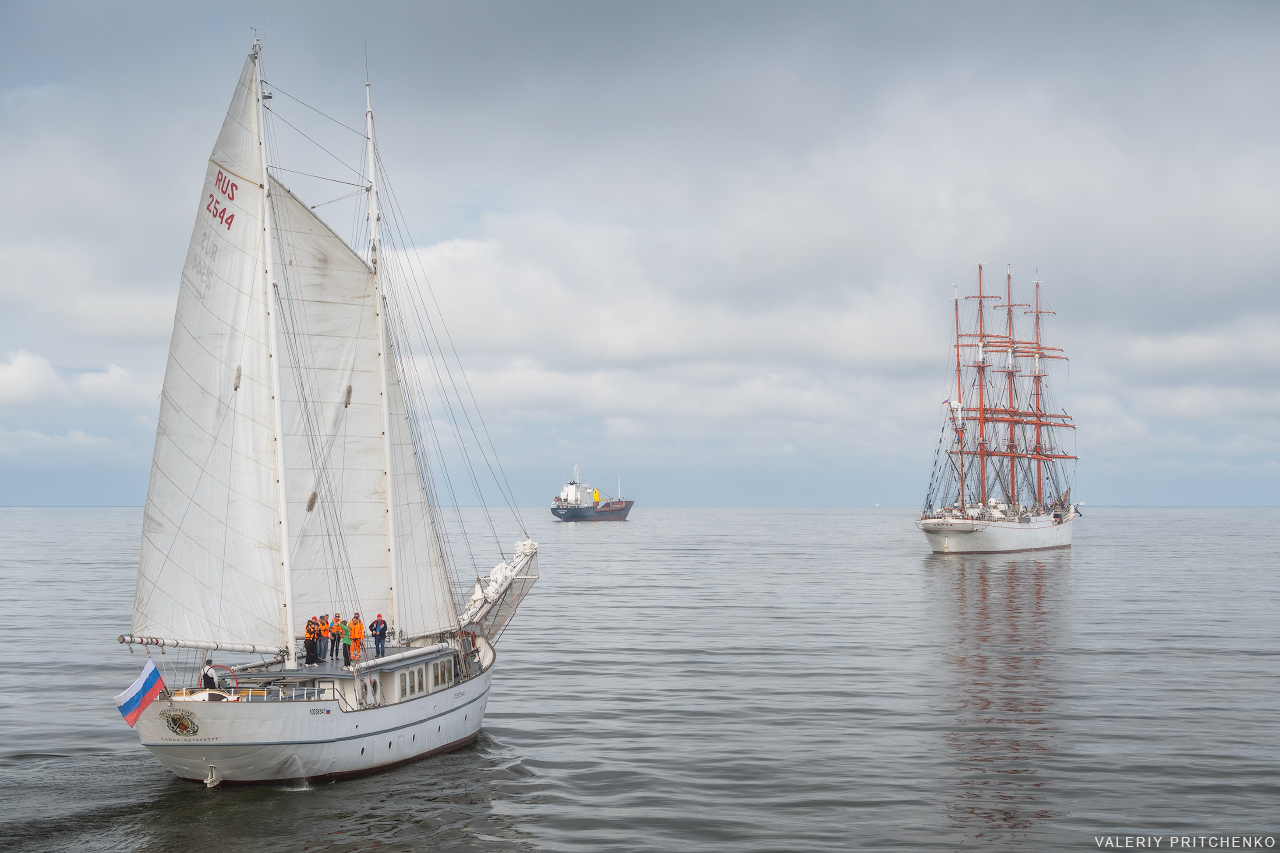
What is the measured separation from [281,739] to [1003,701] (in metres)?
28.3

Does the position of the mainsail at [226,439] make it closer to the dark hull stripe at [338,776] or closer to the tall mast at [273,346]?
the tall mast at [273,346]

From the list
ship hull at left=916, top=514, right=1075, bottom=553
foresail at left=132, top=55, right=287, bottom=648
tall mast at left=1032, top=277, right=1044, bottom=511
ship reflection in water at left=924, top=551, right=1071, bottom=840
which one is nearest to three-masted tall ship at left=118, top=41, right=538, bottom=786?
foresail at left=132, top=55, right=287, bottom=648

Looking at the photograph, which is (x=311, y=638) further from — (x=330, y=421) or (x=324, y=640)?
(x=330, y=421)

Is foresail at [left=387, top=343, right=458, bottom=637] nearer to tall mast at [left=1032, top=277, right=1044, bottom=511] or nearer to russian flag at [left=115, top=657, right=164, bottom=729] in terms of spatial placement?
russian flag at [left=115, top=657, right=164, bottom=729]

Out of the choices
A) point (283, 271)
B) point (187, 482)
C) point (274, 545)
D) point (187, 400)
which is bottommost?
point (274, 545)

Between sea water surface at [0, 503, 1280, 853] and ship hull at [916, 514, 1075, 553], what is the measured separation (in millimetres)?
51569

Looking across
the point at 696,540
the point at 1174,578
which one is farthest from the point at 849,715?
the point at 696,540

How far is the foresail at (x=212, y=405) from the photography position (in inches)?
1142

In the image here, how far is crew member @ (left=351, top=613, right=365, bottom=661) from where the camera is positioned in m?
31.3

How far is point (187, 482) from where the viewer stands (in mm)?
29094

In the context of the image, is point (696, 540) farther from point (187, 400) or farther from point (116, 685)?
point (187, 400)

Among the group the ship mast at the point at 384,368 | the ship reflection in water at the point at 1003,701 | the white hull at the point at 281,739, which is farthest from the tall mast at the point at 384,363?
the ship reflection in water at the point at 1003,701

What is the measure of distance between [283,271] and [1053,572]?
95.6 m

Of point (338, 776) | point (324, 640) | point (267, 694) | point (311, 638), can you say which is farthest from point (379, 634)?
point (267, 694)
